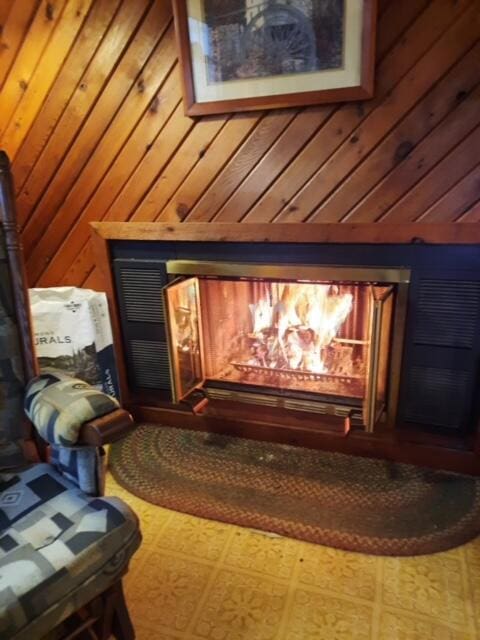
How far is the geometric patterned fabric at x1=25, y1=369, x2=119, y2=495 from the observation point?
1002 millimetres

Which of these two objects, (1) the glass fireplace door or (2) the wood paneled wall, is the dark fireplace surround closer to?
(1) the glass fireplace door

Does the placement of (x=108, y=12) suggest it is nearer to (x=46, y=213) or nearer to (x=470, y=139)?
(x=46, y=213)

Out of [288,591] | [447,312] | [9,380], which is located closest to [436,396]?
[447,312]

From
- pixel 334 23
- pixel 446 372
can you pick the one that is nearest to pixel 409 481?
pixel 446 372

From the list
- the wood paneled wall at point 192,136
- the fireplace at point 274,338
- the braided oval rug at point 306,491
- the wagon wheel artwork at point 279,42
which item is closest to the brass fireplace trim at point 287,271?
the fireplace at point 274,338

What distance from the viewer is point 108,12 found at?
1.61m

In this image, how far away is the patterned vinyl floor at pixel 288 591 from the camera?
1.18 metres

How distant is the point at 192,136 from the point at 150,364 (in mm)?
1024

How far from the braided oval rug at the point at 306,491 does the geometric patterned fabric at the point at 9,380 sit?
2.14 feet

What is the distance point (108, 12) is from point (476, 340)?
5.92 feet

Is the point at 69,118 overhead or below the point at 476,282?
overhead

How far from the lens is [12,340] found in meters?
1.21

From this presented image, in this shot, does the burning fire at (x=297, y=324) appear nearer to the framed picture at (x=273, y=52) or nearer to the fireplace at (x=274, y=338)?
the fireplace at (x=274, y=338)

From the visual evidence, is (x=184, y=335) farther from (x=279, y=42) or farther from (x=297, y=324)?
(x=279, y=42)
